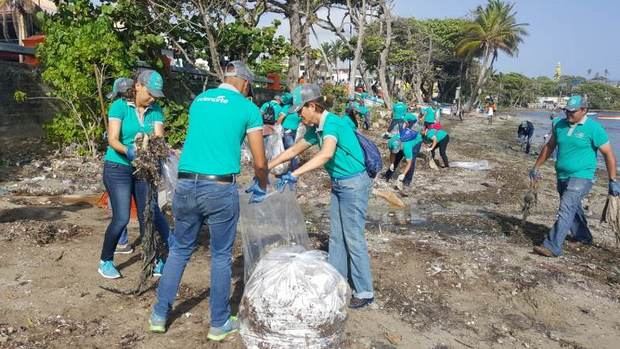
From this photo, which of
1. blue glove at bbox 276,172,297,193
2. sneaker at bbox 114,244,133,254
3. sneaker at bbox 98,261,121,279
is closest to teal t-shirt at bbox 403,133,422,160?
sneaker at bbox 114,244,133,254

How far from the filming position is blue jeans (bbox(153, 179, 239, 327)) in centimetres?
300

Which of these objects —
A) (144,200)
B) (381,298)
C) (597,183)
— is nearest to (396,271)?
(381,298)

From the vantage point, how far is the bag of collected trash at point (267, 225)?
3.59 meters

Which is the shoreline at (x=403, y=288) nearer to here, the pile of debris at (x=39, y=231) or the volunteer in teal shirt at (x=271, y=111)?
the pile of debris at (x=39, y=231)

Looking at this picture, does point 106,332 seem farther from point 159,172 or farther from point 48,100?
point 48,100

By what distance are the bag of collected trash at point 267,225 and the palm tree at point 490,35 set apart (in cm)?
4519

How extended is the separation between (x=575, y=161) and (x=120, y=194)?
4.56 m

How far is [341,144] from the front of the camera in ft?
11.9

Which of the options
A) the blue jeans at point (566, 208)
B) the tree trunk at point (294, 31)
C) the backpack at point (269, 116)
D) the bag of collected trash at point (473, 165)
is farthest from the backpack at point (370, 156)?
the tree trunk at point (294, 31)

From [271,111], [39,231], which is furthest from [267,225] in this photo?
[271,111]

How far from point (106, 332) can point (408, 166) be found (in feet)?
21.8

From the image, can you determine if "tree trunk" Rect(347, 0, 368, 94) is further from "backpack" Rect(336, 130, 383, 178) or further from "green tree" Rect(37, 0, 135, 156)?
"backpack" Rect(336, 130, 383, 178)

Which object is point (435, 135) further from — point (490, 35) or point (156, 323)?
point (490, 35)

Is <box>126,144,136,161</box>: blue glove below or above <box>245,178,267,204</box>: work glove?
above
